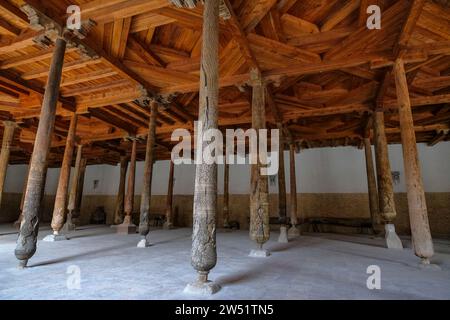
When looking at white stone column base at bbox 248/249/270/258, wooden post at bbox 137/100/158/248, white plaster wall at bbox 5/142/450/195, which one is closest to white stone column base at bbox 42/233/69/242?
wooden post at bbox 137/100/158/248

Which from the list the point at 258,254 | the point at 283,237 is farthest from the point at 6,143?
the point at 283,237

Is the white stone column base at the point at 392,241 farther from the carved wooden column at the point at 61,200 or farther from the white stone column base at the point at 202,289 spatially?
the carved wooden column at the point at 61,200

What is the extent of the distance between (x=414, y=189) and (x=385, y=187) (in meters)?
3.12

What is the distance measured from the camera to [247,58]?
6.68 metres

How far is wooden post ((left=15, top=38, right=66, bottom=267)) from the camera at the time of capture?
4340 millimetres

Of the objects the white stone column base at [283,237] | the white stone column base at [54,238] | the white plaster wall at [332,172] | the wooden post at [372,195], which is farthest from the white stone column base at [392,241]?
the white stone column base at [54,238]

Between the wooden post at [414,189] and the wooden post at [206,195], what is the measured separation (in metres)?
4.44

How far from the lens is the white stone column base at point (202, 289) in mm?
3111

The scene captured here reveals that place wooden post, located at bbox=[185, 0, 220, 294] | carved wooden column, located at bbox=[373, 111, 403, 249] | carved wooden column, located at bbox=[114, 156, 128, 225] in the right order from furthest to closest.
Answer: carved wooden column, located at bbox=[114, 156, 128, 225]
carved wooden column, located at bbox=[373, 111, 403, 249]
wooden post, located at bbox=[185, 0, 220, 294]

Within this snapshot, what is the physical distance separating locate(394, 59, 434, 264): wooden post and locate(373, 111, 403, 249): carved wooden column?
2602 mm

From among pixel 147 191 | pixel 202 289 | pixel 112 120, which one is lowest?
pixel 202 289

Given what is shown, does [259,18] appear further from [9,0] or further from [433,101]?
[433,101]

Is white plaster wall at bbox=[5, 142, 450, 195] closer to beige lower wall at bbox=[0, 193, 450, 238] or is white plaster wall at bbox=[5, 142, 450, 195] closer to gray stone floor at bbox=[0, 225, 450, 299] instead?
beige lower wall at bbox=[0, 193, 450, 238]

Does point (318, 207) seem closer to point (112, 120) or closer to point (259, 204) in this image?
point (259, 204)
